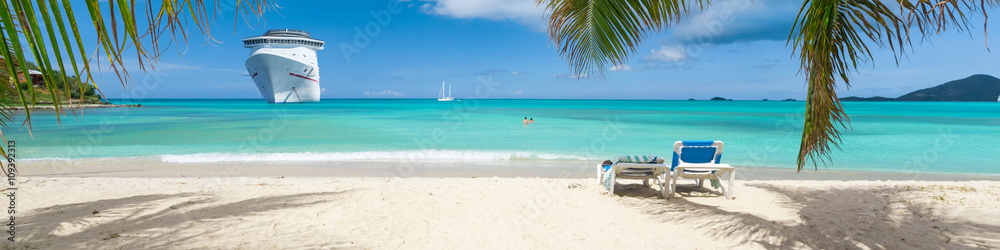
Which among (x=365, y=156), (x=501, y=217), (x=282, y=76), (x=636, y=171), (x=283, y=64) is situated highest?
(x=283, y=64)

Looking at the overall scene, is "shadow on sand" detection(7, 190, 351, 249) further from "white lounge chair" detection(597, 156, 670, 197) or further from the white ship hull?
the white ship hull

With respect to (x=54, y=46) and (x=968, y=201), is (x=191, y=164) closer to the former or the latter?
(x=54, y=46)

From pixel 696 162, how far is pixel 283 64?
5969 centimetres

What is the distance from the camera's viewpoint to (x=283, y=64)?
56.7 metres

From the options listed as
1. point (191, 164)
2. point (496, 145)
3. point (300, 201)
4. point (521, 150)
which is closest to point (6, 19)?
point (300, 201)

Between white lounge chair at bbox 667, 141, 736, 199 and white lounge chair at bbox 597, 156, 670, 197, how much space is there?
11 cm

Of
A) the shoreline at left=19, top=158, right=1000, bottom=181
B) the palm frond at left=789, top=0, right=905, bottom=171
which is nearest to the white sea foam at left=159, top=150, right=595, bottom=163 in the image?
the shoreline at left=19, top=158, right=1000, bottom=181

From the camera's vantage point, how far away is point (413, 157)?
1011cm

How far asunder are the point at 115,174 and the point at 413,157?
17.1 ft

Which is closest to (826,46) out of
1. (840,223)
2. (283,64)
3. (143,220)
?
(840,223)

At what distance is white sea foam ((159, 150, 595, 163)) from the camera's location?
31.7 feet

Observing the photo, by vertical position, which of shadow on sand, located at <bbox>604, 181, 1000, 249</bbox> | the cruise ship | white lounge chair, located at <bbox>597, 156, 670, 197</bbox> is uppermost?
the cruise ship

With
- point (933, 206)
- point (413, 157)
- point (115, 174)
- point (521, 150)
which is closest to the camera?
point (933, 206)

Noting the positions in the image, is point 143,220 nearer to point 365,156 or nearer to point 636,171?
point 636,171
